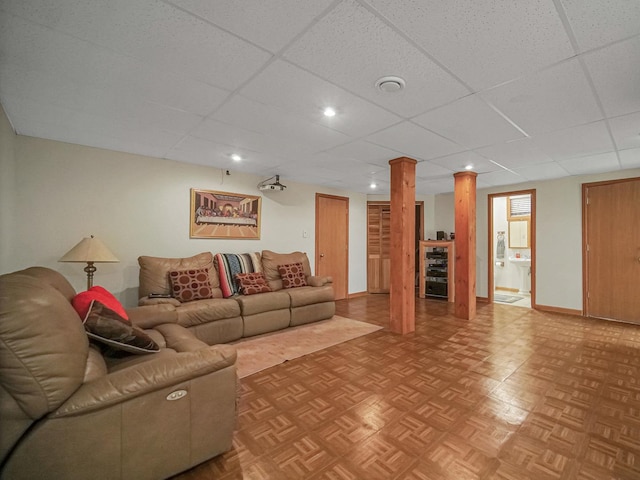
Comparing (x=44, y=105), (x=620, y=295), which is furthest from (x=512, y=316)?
(x=44, y=105)

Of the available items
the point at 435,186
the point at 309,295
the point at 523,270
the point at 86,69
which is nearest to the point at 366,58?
the point at 86,69

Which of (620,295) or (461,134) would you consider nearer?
(461,134)

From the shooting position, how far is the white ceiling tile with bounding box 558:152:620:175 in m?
3.74

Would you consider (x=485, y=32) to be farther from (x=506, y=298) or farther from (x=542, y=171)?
(x=506, y=298)

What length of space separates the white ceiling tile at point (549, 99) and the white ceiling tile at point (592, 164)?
1.64m

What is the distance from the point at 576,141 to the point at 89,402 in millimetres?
4607

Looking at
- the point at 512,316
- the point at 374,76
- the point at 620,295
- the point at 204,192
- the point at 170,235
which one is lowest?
the point at 512,316

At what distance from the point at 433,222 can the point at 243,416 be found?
239 inches

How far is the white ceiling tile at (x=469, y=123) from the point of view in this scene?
2338 millimetres

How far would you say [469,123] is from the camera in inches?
104

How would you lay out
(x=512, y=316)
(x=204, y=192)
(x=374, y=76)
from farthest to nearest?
(x=512, y=316) → (x=204, y=192) → (x=374, y=76)

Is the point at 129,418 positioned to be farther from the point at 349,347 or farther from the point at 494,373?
the point at 494,373

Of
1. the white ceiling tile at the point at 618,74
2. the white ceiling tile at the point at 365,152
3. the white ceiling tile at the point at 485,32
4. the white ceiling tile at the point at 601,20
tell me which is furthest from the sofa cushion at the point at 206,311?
the white ceiling tile at the point at 618,74

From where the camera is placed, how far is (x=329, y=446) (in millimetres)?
1691
